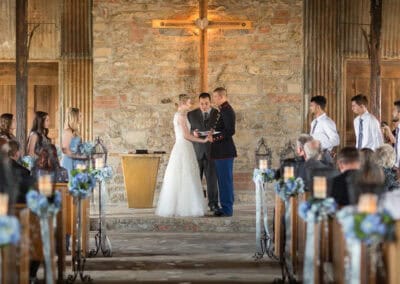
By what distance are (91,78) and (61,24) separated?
90cm

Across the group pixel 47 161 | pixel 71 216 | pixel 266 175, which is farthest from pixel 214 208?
pixel 71 216

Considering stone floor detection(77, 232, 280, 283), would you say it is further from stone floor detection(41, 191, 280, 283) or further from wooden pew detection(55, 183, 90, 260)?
wooden pew detection(55, 183, 90, 260)

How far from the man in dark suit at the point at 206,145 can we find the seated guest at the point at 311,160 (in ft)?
10.9

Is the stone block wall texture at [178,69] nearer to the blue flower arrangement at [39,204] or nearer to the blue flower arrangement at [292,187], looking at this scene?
the blue flower arrangement at [292,187]

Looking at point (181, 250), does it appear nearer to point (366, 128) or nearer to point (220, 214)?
point (220, 214)

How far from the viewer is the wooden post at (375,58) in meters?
12.2

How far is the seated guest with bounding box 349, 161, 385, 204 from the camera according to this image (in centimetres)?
491

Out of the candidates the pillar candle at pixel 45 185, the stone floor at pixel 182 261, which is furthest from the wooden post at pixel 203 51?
the pillar candle at pixel 45 185

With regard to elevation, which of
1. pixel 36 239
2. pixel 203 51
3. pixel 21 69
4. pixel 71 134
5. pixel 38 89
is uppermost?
pixel 203 51

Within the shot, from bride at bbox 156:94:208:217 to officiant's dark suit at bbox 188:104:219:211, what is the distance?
0.59 ft

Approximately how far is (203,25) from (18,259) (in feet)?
24.2

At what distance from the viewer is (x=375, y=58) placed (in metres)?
12.3

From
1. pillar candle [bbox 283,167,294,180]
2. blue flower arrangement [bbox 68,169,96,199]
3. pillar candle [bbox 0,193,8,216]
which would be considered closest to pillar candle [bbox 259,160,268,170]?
pillar candle [bbox 283,167,294,180]

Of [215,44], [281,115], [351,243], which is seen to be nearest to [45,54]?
[215,44]
